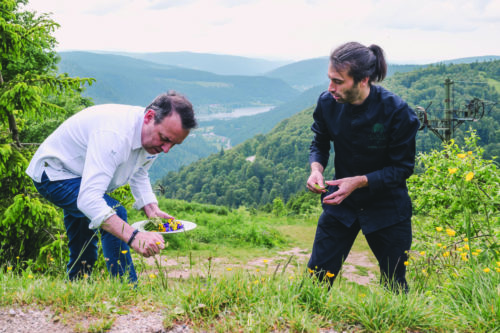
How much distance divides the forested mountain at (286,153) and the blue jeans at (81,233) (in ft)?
191

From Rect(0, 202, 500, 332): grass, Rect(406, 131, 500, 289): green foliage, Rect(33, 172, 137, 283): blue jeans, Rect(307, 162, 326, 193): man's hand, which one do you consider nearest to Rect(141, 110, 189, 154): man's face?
Rect(33, 172, 137, 283): blue jeans

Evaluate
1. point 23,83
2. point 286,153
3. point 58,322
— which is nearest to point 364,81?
point 58,322

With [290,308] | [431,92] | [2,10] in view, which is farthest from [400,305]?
[431,92]

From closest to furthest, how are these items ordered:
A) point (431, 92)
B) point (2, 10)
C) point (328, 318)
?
point (328, 318), point (2, 10), point (431, 92)

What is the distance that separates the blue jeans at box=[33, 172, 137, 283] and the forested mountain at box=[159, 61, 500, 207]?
5833cm

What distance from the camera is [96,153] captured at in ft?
7.57

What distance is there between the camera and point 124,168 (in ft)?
8.60

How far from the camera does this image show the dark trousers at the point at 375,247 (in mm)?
2572

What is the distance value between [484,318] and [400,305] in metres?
0.38

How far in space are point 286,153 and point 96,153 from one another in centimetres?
8420

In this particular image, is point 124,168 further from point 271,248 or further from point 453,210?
point 271,248

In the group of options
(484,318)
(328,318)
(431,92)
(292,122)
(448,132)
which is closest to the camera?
(484,318)

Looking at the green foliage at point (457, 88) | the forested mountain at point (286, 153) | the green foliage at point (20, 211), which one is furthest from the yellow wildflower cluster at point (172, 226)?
the green foliage at point (457, 88)

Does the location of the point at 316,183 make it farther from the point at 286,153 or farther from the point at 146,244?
the point at 286,153
